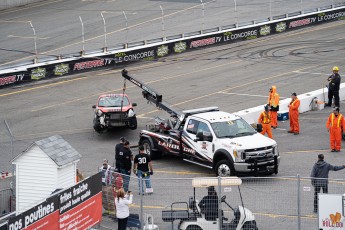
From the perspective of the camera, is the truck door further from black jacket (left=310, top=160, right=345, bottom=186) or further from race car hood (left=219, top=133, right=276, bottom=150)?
black jacket (left=310, top=160, right=345, bottom=186)

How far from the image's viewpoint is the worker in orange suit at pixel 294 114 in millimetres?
29297

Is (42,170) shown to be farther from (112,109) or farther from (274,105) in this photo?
(274,105)

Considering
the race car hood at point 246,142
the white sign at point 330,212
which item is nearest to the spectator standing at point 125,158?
the race car hood at point 246,142

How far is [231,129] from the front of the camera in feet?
81.9

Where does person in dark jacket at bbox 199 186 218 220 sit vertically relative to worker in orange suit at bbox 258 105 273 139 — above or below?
below

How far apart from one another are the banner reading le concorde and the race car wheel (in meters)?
5.92

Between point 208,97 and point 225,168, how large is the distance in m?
12.4

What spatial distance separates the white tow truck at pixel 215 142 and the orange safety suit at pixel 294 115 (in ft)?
12.8

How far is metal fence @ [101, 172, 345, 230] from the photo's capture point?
1936cm

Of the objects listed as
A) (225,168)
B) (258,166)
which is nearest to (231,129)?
(225,168)

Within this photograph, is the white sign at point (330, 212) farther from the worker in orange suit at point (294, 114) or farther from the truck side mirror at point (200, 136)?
the worker in orange suit at point (294, 114)

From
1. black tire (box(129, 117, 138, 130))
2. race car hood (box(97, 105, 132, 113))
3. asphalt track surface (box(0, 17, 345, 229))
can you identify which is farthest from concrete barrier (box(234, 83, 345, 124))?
race car hood (box(97, 105, 132, 113))

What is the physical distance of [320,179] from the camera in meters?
19.7

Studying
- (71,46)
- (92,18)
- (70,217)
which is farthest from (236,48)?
(70,217)
